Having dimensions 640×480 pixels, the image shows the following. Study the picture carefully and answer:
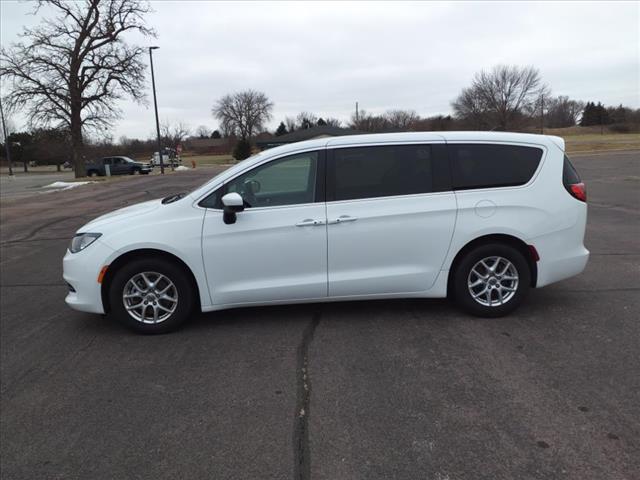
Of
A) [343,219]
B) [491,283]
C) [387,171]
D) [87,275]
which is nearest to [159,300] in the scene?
[87,275]

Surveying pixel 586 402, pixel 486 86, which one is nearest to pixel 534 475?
pixel 586 402

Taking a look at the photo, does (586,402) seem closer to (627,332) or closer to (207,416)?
(627,332)

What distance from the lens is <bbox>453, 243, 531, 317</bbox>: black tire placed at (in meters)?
4.65

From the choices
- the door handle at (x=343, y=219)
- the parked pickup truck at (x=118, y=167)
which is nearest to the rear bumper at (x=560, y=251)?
the door handle at (x=343, y=219)

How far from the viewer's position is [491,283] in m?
4.73

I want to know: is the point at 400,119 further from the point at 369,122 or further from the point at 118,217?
the point at 118,217

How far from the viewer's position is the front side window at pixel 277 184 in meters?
4.61

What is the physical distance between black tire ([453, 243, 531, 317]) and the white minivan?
0.04ft

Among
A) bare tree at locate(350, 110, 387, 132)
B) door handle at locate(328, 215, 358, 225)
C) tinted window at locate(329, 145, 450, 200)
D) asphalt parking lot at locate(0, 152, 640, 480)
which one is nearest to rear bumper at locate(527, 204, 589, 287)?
asphalt parking lot at locate(0, 152, 640, 480)

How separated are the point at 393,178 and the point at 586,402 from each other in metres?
2.41

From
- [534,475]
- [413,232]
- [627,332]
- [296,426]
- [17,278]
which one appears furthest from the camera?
[17,278]

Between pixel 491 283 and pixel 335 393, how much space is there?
208 cm

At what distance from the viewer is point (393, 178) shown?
4672mm

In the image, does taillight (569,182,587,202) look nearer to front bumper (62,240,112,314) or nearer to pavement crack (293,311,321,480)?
pavement crack (293,311,321,480)
